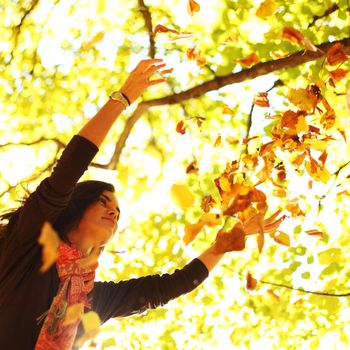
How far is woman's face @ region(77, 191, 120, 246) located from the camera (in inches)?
102

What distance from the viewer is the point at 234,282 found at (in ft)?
15.9

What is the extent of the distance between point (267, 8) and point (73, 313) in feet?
7.78

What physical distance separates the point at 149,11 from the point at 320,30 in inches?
56.6

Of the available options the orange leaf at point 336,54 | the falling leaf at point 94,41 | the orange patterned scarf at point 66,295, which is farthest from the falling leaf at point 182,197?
the falling leaf at point 94,41

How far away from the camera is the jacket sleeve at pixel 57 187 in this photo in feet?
6.65

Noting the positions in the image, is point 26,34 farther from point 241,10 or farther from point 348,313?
point 348,313

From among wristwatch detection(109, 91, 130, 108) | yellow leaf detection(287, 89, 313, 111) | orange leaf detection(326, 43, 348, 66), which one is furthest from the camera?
yellow leaf detection(287, 89, 313, 111)

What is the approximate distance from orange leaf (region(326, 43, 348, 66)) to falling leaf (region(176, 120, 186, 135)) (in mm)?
Result: 1582

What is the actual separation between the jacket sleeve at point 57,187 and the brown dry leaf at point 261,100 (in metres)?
2.11

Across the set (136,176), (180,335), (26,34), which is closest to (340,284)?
(180,335)

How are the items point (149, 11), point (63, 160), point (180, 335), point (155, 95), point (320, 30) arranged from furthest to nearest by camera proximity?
point (180, 335)
point (155, 95)
point (149, 11)
point (320, 30)
point (63, 160)

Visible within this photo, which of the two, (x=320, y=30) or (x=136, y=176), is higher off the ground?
(x=320, y=30)

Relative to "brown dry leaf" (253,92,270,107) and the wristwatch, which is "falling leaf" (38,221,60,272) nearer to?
the wristwatch

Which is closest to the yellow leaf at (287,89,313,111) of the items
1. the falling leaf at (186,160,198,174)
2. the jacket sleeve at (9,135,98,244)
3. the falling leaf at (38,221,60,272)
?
the falling leaf at (186,160,198,174)
